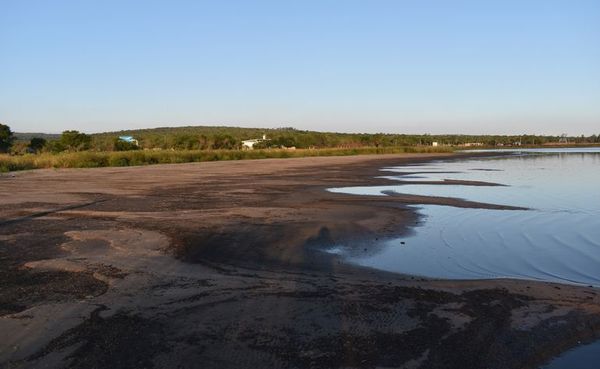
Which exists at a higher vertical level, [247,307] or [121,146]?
[121,146]

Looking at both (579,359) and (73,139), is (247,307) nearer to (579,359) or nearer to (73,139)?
(579,359)

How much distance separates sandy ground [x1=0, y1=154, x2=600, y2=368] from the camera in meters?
4.49

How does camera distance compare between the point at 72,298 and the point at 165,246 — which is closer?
the point at 72,298

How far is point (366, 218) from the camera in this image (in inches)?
544

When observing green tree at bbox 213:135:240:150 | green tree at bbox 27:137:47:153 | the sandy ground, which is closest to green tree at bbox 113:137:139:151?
green tree at bbox 27:137:47:153

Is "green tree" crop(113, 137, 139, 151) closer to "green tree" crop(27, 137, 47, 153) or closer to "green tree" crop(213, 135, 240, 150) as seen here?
"green tree" crop(27, 137, 47, 153)

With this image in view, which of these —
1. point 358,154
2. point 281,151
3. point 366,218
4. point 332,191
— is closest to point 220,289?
point 366,218

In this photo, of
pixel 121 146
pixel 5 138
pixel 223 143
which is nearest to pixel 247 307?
pixel 5 138

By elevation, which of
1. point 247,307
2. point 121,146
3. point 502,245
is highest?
point 121,146

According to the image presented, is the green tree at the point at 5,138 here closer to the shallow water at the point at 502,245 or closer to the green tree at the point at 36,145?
the green tree at the point at 36,145

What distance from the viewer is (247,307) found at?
581 centimetres

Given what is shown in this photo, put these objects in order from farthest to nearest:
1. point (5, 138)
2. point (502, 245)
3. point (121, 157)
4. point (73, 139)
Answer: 1. point (73, 139)
2. point (5, 138)
3. point (121, 157)
4. point (502, 245)

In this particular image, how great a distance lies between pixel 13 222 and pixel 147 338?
8.89 metres

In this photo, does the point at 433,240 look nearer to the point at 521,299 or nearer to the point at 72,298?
the point at 521,299
